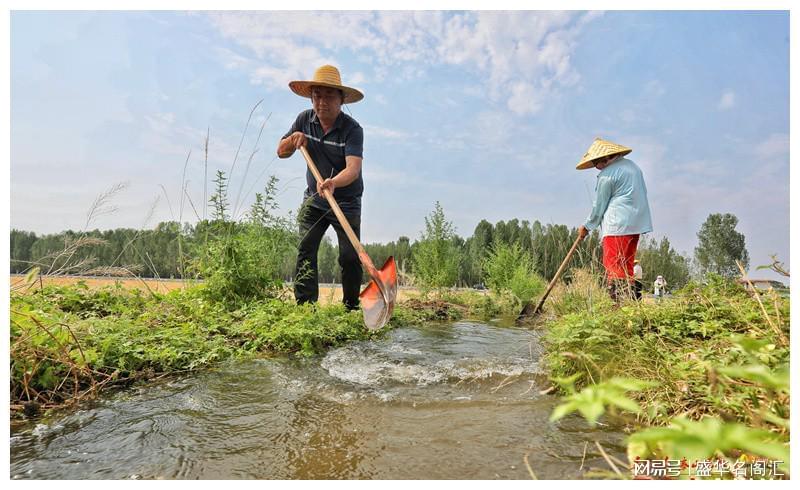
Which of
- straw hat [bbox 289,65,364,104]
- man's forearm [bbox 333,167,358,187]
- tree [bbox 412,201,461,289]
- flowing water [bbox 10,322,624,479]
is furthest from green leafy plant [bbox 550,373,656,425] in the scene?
tree [bbox 412,201,461,289]

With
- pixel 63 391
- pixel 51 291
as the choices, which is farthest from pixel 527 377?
pixel 51 291

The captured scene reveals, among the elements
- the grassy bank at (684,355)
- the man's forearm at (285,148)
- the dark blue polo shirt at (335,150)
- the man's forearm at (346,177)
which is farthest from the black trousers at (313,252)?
the grassy bank at (684,355)

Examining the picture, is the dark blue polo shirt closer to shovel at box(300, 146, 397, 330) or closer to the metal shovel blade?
shovel at box(300, 146, 397, 330)

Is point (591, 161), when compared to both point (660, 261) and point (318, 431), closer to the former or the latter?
point (660, 261)

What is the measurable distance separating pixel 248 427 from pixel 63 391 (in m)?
1.13

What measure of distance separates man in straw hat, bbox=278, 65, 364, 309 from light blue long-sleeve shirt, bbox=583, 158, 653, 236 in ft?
9.58

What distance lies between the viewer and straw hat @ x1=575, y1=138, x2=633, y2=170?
5.37m

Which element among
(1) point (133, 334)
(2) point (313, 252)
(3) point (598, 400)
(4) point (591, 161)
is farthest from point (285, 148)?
(3) point (598, 400)

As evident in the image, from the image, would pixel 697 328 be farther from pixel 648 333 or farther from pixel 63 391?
pixel 63 391

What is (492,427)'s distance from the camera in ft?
6.93

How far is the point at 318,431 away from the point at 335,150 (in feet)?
13.0

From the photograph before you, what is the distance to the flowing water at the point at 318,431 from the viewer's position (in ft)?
5.61

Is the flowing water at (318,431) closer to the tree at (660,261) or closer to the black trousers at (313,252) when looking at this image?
the black trousers at (313,252)

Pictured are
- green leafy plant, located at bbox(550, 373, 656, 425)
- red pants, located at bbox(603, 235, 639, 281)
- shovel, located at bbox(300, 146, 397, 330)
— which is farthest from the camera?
red pants, located at bbox(603, 235, 639, 281)
